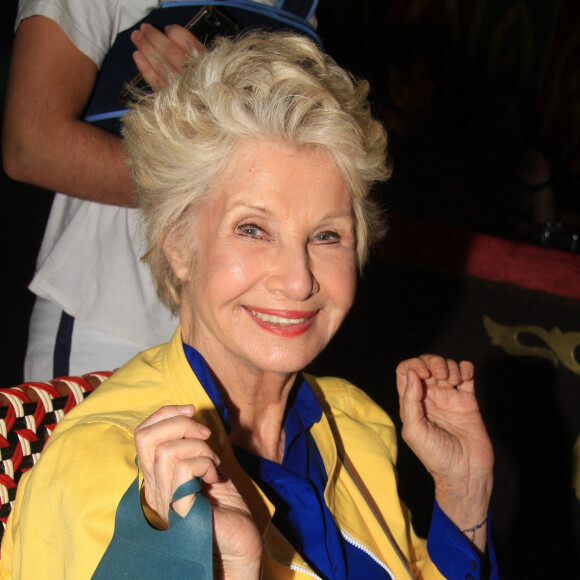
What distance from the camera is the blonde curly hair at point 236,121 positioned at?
3.73ft

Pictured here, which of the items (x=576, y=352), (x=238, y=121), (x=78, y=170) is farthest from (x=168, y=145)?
(x=576, y=352)

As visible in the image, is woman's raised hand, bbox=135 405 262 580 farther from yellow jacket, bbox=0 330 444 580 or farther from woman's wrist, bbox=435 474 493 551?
woman's wrist, bbox=435 474 493 551

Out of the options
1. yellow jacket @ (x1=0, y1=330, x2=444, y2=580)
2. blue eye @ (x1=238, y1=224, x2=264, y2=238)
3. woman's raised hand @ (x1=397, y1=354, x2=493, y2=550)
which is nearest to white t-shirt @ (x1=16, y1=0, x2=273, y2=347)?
yellow jacket @ (x1=0, y1=330, x2=444, y2=580)

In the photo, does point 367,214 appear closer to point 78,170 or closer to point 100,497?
point 78,170

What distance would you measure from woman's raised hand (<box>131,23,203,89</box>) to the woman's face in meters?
0.30

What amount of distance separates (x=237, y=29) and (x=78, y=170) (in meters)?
0.46

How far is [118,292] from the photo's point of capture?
1462mm

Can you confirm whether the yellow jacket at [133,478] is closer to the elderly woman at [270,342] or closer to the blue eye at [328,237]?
the elderly woman at [270,342]

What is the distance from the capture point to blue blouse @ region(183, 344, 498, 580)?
113cm

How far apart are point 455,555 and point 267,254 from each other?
2.46 ft

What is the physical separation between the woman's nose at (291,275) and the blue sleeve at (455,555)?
62 cm

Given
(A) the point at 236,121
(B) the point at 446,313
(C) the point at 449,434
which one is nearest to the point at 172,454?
(A) the point at 236,121

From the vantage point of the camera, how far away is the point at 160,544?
748 mm

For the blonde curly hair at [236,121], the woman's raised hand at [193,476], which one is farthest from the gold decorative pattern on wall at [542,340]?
the woman's raised hand at [193,476]
